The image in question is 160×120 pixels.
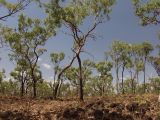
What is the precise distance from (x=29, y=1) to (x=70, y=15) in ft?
20.2

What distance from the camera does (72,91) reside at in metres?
101

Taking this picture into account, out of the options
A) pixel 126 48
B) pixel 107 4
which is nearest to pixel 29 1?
→ pixel 107 4

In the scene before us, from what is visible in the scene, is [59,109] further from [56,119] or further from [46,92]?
[46,92]

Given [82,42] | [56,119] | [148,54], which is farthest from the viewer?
[148,54]

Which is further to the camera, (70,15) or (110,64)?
(110,64)

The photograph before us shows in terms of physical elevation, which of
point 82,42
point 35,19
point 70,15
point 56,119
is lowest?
point 56,119

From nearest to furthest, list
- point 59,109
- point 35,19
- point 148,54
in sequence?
point 59,109 → point 35,19 → point 148,54

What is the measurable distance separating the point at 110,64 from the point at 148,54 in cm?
982

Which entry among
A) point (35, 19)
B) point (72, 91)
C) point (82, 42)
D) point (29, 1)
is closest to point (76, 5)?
point (82, 42)

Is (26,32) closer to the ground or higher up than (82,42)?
higher up

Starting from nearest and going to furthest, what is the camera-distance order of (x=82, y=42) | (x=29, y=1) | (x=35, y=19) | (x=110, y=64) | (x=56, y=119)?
(x=56, y=119) → (x=29, y=1) → (x=82, y=42) → (x=35, y=19) → (x=110, y=64)

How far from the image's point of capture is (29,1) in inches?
1072

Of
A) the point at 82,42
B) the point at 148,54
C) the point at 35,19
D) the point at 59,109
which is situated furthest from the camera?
the point at 148,54

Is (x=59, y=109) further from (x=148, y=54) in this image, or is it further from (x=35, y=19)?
(x=148, y=54)
